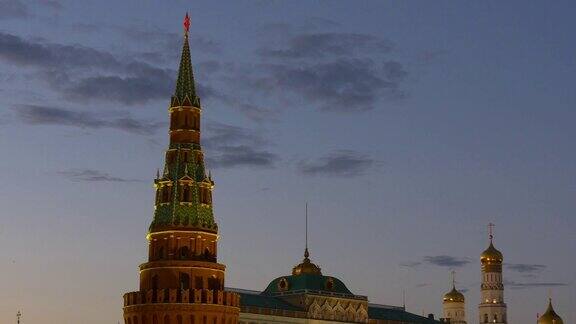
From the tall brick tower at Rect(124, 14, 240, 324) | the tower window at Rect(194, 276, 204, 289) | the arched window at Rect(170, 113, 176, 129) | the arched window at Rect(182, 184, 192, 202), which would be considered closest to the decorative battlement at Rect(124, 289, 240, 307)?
the tall brick tower at Rect(124, 14, 240, 324)

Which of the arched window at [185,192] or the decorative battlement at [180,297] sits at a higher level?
the arched window at [185,192]

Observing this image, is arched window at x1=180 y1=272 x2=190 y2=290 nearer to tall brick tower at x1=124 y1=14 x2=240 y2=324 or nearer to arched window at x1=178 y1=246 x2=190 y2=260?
tall brick tower at x1=124 y1=14 x2=240 y2=324

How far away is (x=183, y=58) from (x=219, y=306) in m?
31.1

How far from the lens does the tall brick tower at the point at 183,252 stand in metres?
149

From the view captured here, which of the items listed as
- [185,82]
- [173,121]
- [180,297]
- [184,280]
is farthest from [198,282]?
[185,82]

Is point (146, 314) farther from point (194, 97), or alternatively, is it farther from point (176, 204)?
point (194, 97)

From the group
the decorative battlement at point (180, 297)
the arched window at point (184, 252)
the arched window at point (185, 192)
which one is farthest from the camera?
the arched window at point (185, 192)

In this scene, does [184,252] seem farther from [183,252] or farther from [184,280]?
[184,280]

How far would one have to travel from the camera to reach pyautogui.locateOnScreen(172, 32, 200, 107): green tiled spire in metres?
156

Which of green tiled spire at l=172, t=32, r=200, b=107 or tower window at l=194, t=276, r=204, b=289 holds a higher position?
green tiled spire at l=172, t=32, r=200, b=107

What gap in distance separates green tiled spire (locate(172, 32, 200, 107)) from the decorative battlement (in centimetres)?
2269

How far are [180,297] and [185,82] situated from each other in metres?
26.5

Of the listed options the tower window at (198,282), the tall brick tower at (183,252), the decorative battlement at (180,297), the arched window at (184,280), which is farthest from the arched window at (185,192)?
the decorative battlement at (180,297)

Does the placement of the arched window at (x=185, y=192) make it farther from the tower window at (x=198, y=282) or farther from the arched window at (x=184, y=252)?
the tower window at (x=198, y=282)
